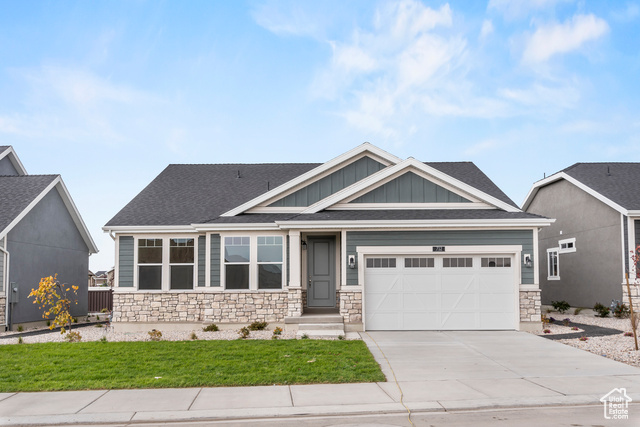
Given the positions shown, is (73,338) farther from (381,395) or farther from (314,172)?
(381,395)

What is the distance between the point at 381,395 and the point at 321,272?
9.20 meters

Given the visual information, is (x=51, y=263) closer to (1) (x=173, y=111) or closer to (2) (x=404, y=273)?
(1) (x=173, y=111)

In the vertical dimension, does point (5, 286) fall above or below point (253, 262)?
below

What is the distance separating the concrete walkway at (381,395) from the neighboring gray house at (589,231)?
8467 millimetres

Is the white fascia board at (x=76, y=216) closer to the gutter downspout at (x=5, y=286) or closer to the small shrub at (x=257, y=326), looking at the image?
the gutter downspout at (x=5, y=286)

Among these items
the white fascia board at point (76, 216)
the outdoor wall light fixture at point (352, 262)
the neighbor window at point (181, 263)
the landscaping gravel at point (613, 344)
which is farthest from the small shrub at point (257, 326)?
the white fascia board at point (76, 216)

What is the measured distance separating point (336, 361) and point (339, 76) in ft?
39.6

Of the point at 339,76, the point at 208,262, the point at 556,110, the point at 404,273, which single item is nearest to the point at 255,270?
the point at 208,262

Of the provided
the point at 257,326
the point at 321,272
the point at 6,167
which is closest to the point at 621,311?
the point at 321,272

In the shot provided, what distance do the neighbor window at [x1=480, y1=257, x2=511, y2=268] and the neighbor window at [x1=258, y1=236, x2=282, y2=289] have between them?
5.67 m

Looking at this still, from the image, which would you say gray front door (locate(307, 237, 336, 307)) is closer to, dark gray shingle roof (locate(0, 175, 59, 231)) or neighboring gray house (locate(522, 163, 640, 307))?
neighboring gray house (locate(522, 163, 640, 307))

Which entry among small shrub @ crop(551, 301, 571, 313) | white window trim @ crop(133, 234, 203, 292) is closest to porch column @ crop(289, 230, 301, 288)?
white window trim @ crop(133, 234, 203, 292)

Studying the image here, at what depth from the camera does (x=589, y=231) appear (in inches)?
781

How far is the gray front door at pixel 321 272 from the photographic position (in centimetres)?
1703
